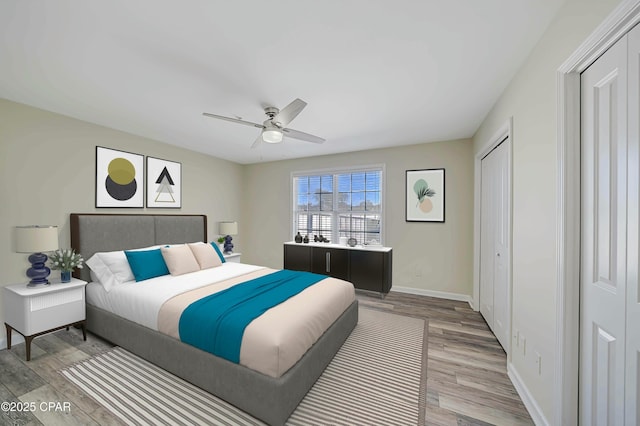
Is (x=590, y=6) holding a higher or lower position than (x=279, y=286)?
higher

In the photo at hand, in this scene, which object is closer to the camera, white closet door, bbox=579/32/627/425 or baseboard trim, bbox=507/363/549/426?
white closet door, bbox=579/32/627/425

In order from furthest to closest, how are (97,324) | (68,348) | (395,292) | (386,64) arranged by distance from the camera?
(395,292), (97,324), (68,348), (386,64)

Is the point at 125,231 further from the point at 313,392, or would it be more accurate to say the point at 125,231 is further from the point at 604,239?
the point at 604,239

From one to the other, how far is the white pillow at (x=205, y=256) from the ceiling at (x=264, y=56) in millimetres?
1779

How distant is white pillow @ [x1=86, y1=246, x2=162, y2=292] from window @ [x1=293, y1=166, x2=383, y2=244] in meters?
Answer: 3.02

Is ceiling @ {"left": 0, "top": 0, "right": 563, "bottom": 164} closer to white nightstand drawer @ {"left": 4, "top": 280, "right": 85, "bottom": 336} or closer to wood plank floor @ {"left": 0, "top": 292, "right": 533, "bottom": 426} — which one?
white nightstand drawer @ {"left": 4, "top": 280, "right": 85, "bottom": 336}

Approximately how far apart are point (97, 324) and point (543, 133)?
4444 millimetres

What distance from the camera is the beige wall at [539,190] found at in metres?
1.39

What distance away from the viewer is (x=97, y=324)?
266cm

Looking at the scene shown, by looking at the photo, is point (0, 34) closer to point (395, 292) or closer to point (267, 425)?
point (267, 425)

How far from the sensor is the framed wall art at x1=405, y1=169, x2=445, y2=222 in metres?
4.06

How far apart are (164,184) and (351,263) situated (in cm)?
342

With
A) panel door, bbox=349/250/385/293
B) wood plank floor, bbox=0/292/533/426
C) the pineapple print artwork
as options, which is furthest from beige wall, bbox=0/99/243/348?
the pineapple print artwork

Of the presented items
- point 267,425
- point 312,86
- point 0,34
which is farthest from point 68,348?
point 312,86
